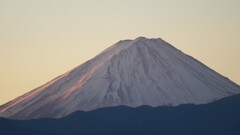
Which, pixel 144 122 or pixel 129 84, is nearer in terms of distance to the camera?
pixel 144 122

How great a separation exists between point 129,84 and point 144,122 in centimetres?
2112

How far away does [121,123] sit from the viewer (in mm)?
111688

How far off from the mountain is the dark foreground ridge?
5080 millimetres

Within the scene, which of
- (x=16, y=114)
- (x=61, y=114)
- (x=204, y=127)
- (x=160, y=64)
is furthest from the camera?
(x=160, y=64)

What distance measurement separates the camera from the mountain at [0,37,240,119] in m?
126

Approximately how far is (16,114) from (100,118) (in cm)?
2236

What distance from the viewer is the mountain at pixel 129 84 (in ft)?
414

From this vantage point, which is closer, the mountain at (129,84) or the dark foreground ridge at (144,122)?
the dark foreground ridge at (144,122)

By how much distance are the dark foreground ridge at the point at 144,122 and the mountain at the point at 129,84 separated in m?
5.08

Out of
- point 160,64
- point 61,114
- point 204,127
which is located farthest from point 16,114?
point 204,127

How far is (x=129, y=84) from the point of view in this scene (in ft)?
435

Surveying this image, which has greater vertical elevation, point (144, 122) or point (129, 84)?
point (129, 84)

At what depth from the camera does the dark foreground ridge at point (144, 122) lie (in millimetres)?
106906

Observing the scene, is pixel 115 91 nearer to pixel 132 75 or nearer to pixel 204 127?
pixel 132 75
